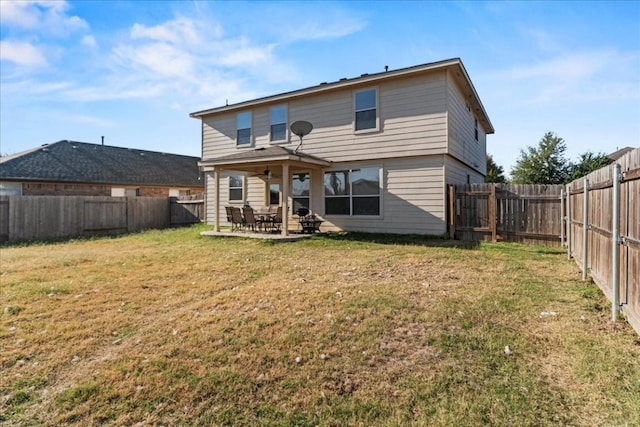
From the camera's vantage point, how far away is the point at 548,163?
2478 cm

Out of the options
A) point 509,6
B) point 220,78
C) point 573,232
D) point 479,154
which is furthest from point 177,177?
point 573,232

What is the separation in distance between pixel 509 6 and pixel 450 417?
10086 millimetres

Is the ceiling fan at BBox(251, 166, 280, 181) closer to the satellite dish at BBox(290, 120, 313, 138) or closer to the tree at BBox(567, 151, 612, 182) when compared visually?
the satellite dish at BBox(290, 120, 313, 138)

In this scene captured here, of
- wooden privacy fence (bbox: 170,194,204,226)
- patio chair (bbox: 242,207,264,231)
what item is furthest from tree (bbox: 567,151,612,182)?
wooden privacy fence (bbox: 170,194,204,226)

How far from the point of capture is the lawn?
2434 mm

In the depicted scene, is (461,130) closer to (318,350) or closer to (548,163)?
(318,350)

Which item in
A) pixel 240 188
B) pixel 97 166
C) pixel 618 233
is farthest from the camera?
pixel 97 166

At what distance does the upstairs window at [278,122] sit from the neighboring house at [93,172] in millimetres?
13127

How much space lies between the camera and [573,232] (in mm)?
7094

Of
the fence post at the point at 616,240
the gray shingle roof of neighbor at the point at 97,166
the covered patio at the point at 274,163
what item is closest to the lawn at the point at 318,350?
the fence post at the point at 616,240

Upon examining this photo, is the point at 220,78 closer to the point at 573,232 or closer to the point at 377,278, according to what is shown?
the point at 377,278

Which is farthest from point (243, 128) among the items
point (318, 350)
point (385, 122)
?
point (318, 350)

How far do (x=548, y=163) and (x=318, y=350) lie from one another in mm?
27603

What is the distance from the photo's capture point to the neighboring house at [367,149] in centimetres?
1074
